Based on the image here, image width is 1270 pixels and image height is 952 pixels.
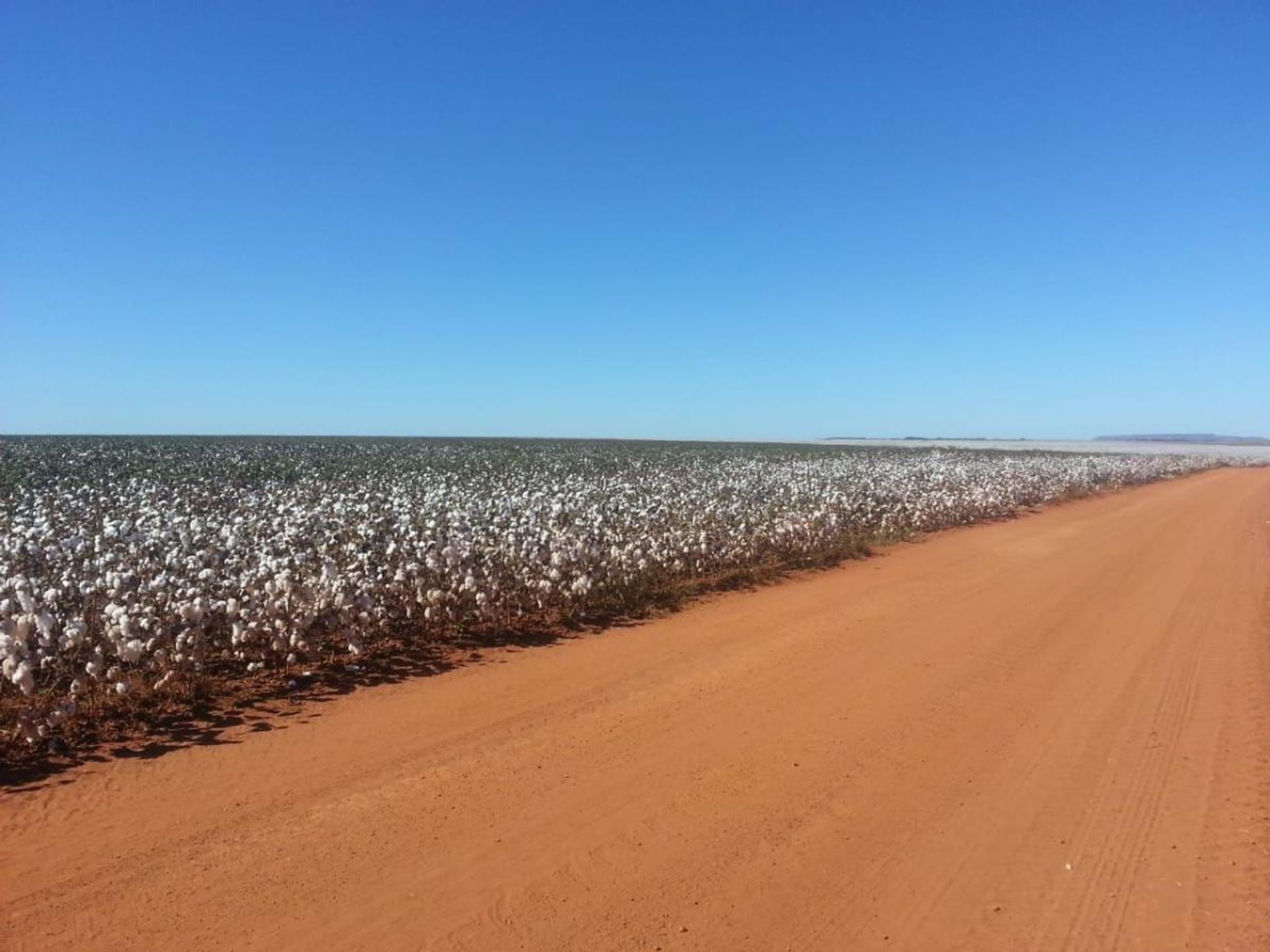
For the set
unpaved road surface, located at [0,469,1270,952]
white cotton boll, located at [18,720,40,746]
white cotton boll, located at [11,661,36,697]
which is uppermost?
white cotton boll, located at [11,661,36,697]

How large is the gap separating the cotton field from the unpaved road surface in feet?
4.15

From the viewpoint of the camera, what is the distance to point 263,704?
6.52m

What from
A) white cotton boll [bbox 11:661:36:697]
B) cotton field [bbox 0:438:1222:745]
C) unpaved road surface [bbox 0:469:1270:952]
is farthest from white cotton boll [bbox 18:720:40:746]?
unpaved road surface [bbox 0:469:1270:952]

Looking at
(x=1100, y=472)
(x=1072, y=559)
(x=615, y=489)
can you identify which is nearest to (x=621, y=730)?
(x=1072, y=559)

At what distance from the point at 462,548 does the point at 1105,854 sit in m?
7.36

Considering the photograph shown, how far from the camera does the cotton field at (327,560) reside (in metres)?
6.52

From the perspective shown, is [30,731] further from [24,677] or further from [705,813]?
[705,813]

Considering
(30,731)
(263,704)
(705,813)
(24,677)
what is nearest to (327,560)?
(263,704)

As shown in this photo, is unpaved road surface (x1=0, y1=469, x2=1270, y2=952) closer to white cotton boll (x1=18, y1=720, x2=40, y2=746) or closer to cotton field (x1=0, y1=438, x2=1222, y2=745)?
white cotton boll (x1=18, y1=720, x2=40, y2=746)

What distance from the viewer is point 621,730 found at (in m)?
5.97

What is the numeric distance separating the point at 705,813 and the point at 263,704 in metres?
4.01

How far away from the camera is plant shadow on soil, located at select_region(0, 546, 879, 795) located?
17.4 feet

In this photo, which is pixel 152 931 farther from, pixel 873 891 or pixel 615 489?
pixel 615 489

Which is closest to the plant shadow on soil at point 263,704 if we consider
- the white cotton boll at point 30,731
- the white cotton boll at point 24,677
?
the white cotton boll at point 30,731
